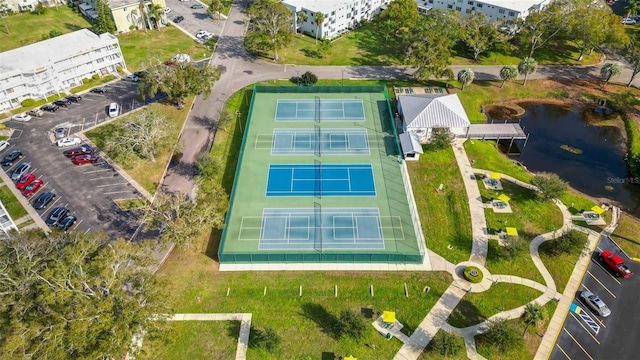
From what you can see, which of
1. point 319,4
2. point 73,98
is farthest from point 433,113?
point 73,98

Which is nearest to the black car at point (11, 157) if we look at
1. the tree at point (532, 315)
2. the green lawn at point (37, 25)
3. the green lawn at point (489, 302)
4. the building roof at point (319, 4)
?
the green lawn at point (37, 25)

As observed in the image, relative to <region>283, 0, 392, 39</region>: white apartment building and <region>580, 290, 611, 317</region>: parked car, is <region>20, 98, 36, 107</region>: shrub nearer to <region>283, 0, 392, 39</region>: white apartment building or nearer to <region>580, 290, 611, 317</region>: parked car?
<region>283, 0, 392, 39</region>: white apartment building

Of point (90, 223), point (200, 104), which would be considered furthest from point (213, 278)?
point (200, 104)

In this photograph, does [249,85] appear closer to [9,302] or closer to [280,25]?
[280,25]

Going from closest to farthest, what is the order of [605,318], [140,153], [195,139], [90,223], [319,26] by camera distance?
[605,318], [90,223], [140,153], [195,139], [319,26]

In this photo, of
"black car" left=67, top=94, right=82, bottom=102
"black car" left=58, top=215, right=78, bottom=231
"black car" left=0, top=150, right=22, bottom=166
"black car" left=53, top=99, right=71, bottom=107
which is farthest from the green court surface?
"black car" left=0, top=150, right=22, bottom=166

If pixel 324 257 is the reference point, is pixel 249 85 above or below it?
above

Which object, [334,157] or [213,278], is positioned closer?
[213,278]

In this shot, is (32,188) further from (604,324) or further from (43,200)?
(604,324)
